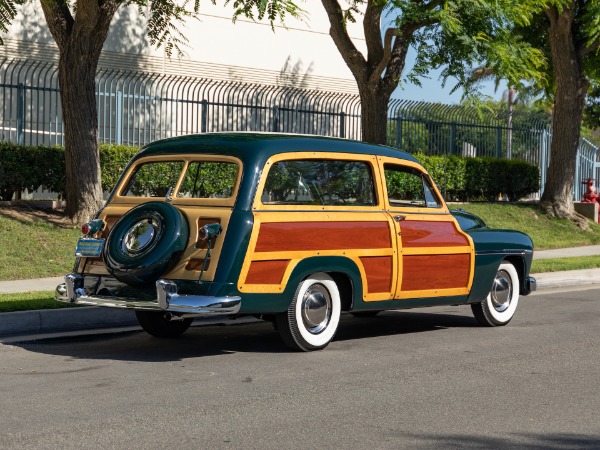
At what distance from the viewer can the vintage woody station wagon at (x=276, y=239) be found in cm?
892

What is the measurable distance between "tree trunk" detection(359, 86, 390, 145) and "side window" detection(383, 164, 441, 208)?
9466 millimetres

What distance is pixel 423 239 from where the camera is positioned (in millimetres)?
10438

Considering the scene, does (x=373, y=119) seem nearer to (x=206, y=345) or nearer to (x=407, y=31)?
(x=407, y=31)

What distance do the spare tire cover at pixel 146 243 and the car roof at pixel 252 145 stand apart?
78cm

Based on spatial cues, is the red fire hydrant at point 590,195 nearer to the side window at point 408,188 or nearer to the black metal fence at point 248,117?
the black metal fence at point 248,117

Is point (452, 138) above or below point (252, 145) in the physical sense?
above

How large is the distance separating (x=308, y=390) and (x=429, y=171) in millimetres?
17393

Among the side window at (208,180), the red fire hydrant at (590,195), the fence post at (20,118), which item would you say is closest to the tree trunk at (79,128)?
the fence post at (20,118)

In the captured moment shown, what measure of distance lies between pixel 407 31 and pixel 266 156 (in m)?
9.95

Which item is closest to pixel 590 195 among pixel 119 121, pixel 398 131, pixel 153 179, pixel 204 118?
pixel 398 131

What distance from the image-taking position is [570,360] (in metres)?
9.34

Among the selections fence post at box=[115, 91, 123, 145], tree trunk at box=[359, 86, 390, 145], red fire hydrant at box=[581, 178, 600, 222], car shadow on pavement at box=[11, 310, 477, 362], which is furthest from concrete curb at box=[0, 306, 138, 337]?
red fire hydrant at box=[581, 178, 600, 222]

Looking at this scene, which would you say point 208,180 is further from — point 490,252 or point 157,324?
point 490,252

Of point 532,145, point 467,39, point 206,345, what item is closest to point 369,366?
point 206,345
